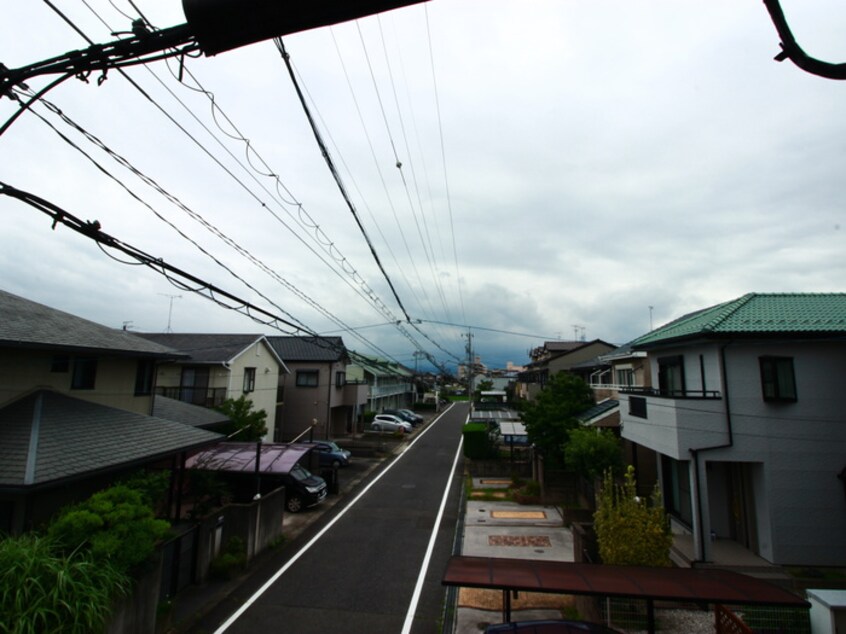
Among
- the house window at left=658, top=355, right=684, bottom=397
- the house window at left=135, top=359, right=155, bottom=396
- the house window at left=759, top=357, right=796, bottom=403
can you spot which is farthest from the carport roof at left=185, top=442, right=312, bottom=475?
the house window at left=759, top=357, right=796, bottom=403

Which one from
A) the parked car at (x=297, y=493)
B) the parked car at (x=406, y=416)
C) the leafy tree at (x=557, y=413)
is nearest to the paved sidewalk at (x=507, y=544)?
the leafy tree at (x=557, y=413)

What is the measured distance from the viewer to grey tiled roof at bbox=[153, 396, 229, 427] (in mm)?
16812

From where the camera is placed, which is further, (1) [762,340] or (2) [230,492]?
(2) [230,492]

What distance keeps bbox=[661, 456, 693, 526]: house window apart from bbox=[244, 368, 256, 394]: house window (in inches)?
831

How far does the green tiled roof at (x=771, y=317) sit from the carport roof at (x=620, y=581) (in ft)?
23.8

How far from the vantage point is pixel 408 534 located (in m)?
14.6

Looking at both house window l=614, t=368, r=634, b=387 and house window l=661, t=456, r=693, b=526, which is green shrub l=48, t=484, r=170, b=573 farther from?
house window l=614, t=368, r=634, b=387

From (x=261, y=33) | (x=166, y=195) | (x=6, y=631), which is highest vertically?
(x=166, y=195)

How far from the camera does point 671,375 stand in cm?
1512

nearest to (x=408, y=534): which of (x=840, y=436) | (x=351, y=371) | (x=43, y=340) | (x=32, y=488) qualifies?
(x=32, y=488)

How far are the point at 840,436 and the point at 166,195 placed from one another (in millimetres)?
16654

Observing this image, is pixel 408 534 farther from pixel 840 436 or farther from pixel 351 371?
pixel 351 371

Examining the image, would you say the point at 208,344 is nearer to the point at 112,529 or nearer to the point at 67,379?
the point at 67,379

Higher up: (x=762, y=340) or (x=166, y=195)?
(x=166, y=195)
